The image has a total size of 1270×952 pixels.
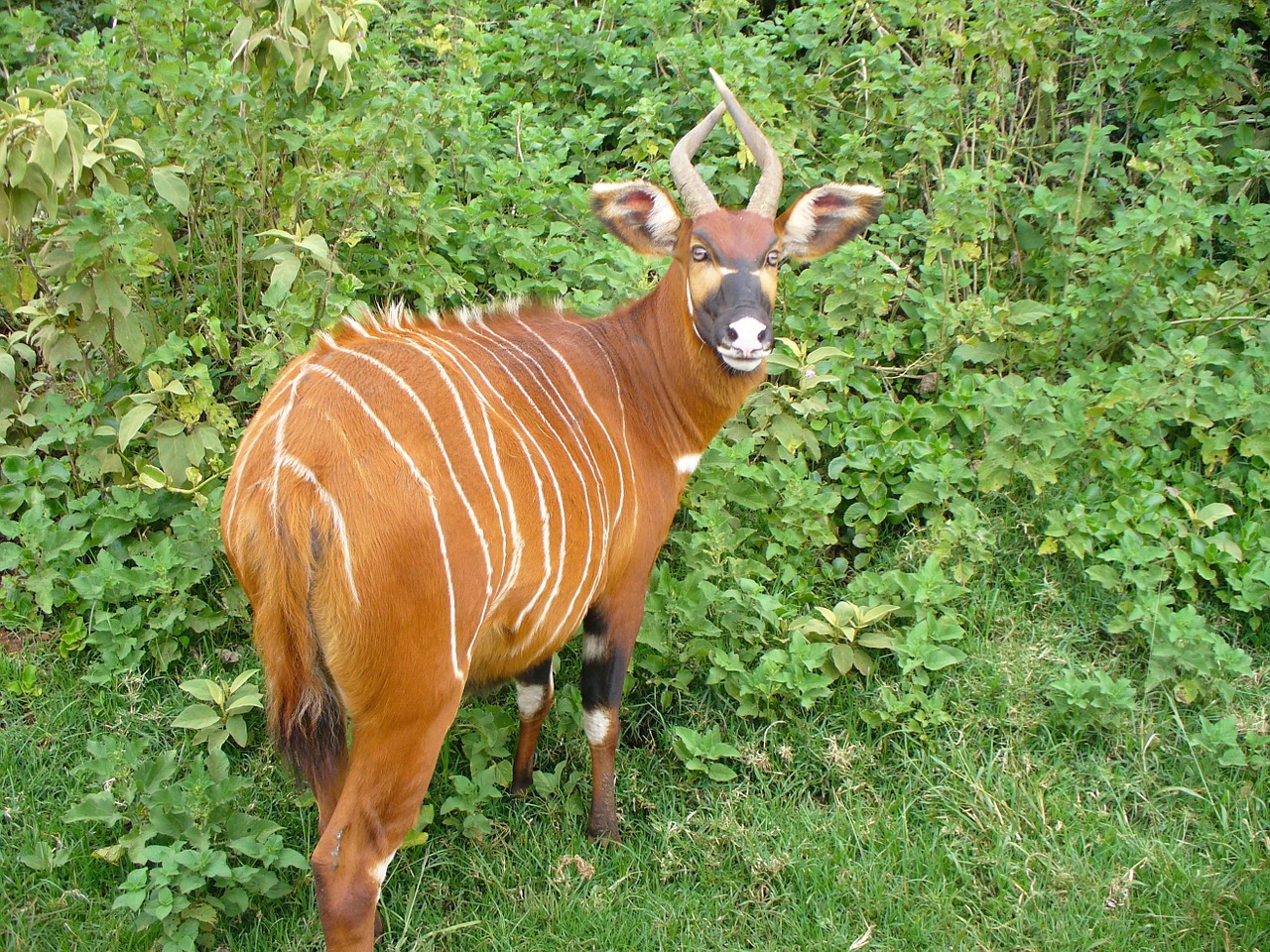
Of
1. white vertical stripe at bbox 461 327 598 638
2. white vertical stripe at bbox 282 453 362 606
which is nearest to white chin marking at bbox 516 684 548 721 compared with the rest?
white vertical stripe at bbox 461 327 598 638

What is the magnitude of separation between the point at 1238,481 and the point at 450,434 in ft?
10.2

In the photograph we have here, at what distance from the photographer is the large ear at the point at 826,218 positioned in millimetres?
3662

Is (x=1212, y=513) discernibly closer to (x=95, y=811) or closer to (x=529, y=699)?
(x=529, y=699)

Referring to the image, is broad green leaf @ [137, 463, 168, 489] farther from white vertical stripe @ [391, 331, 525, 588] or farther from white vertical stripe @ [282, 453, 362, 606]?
white vertical stripe @ [282, 453, 362, 606]

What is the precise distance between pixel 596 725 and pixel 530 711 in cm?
28

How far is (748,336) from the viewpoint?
3188 mm

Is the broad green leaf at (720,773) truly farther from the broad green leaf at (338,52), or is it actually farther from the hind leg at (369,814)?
the broad green leaf at (338,52)

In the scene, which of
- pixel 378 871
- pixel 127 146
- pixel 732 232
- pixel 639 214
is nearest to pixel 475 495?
pixel 378 871

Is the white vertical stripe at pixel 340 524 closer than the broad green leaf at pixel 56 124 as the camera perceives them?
Yes

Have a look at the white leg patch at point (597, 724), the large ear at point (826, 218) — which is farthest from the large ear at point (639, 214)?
the white leg patch at point (597, 724)

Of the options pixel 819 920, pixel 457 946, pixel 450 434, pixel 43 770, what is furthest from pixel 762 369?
pixel 43 770

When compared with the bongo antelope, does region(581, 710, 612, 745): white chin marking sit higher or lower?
lower

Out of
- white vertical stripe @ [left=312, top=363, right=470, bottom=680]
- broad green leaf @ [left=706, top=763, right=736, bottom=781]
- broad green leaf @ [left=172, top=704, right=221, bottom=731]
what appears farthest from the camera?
broad green leaf @ [left=706, top=763, right=736, bottom=781]

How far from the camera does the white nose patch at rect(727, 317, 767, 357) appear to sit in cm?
318
